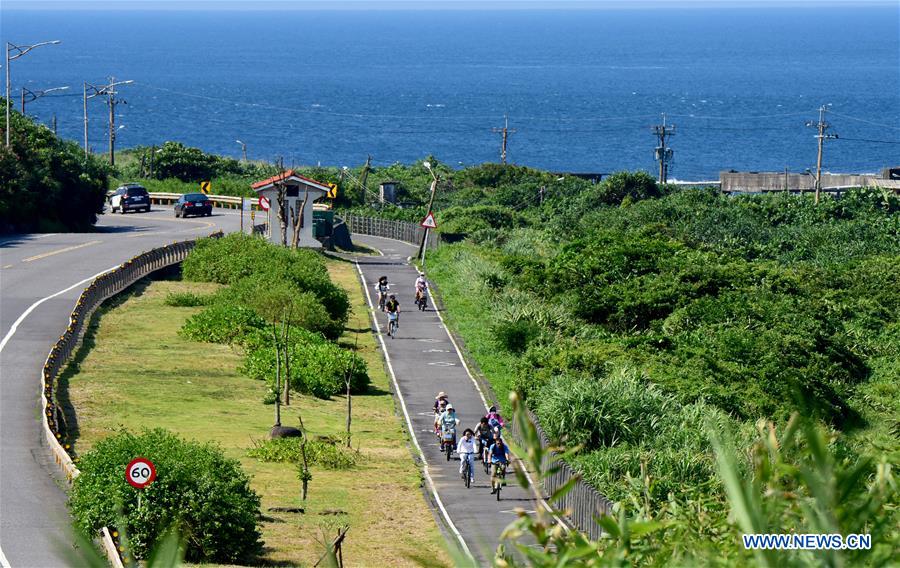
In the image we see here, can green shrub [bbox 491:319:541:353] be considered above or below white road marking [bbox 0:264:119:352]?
below

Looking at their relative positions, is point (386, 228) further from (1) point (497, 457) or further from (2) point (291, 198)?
(1) point (497, 457)

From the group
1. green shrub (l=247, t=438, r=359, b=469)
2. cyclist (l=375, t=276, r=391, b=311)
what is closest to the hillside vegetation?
cyclist (l=375, t=276, r=391, b=311)

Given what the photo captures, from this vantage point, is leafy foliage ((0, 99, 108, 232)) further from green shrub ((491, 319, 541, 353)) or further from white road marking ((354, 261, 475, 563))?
green shrub ((491, 319, 541, 353))

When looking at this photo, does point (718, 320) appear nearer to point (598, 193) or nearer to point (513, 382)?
point (513, 382)

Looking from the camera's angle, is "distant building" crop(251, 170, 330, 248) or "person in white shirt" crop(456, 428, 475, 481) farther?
"distant building" crop(251, 170, 330, 248)

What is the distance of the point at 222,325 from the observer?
44.1 meters

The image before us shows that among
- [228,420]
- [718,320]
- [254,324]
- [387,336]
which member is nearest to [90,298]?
[254,324]

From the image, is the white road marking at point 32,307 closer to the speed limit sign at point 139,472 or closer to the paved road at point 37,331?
the paved road at point 37,331

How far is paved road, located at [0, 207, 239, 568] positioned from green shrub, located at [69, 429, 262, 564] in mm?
751

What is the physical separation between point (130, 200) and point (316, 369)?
43350 millimetres

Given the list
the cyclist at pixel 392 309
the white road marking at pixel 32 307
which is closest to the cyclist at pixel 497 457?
the white road marking at pixel 32 307

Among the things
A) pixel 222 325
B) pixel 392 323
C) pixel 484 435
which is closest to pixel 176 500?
pixel 484 435

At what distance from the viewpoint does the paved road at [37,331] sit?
23375mm

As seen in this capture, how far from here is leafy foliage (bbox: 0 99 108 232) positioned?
212 feet
